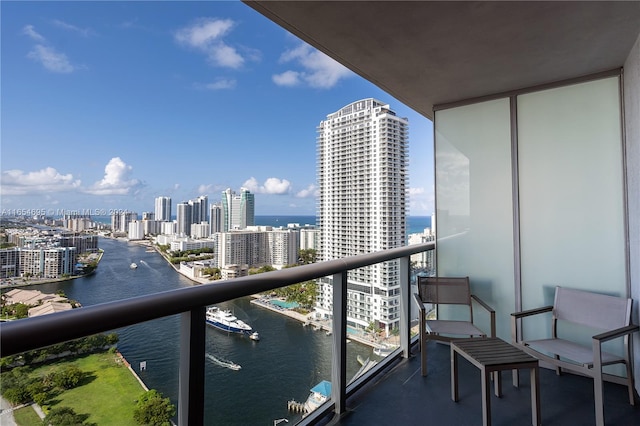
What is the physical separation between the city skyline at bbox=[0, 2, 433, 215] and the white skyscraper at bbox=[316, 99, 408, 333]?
0.80 meters

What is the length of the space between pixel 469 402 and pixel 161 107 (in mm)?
23811

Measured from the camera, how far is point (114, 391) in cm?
129

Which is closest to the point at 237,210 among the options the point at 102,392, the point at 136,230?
the point at 136,230

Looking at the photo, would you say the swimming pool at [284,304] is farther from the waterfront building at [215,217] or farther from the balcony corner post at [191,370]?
the waterfront building at [215,217]

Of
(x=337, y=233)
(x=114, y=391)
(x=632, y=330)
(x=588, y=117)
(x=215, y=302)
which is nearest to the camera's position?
(x=114, y=391)

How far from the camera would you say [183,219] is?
10805mm

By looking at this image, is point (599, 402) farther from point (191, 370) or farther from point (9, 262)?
point (9, 262)

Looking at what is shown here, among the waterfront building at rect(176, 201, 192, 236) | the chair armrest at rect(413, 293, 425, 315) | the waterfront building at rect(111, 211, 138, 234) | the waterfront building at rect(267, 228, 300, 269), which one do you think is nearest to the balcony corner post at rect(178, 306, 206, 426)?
the chair armrest at rect(413, 293, 425, 315)

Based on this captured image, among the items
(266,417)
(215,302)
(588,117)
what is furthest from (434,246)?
(215,302)

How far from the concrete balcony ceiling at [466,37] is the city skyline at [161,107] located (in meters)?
0.47

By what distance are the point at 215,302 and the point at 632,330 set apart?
3.00 meters

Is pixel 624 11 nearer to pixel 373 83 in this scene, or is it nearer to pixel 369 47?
pixel 369 47

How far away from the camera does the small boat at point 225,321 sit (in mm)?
1604

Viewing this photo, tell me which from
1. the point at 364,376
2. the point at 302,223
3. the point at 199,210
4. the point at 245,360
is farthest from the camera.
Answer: the point at 302,223
